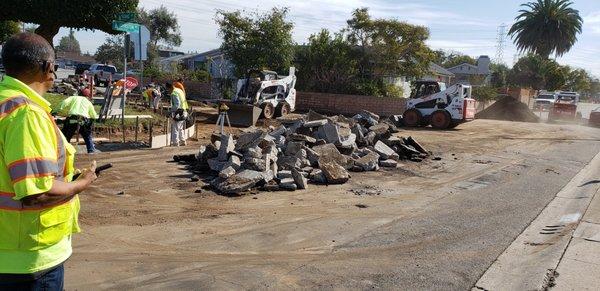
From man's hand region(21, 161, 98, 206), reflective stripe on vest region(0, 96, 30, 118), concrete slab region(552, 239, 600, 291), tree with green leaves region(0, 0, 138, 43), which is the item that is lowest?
concrete slab region(552, 239, 600, 291)

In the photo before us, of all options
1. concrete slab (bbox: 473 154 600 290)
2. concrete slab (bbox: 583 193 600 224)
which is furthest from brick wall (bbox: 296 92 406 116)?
concrete slab (bbox: 583 193 600 224)

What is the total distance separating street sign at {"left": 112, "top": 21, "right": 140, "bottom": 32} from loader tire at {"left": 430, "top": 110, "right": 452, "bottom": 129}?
1521 centimetres

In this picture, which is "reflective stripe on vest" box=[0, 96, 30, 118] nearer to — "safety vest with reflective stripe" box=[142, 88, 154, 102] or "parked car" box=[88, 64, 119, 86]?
"safety vest with reflective stripe" box=[142, 88, 154, 102]

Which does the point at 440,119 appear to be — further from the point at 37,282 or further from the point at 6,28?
the point at 6,28

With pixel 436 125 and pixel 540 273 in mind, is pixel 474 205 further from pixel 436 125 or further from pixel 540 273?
pixel 436 125

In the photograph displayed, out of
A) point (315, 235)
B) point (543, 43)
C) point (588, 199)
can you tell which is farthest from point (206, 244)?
point (543, 43)

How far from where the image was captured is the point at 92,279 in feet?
15.6

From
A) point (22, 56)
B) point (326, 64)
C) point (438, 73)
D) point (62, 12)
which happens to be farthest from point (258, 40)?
point (22, 56)

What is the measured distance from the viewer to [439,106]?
23.9 meters

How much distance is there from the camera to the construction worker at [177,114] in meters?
12.9

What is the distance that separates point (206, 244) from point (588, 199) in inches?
300

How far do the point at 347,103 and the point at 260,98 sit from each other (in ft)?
30.8

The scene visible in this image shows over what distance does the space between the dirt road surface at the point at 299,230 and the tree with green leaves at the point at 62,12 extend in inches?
405

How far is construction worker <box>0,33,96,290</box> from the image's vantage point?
84.3 inches
